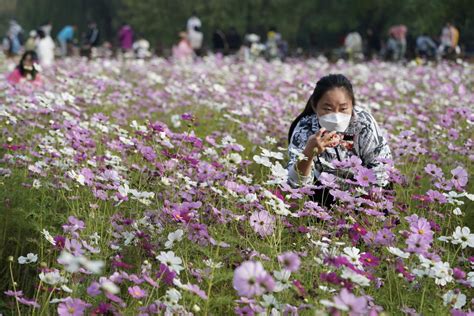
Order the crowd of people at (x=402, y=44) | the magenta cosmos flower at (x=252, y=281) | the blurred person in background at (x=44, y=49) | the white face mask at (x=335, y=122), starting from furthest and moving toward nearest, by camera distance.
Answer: the crowd of people at (x=402, y=44)
the blurred person in background at (x=44, y=49)
the white face mask at (x=335, y=122)
the magenta cosmos flower at (x=252, y=281)

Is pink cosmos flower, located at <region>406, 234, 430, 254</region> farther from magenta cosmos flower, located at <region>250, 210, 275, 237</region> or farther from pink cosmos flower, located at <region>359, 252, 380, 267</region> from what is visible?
magenta cosmos flower, located at <region>250, 210, 275, 237</region>

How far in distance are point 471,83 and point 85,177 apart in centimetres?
718

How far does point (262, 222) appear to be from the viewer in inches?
100

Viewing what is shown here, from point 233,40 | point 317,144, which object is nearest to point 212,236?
point 317,144

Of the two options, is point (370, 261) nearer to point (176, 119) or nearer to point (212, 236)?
point (212, 236)

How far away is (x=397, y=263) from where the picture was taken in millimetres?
2463

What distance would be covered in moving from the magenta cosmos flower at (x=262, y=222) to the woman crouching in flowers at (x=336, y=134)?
1.63 ft

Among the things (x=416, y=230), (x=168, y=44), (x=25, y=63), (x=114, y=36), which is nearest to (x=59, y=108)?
(x=416, y=230)

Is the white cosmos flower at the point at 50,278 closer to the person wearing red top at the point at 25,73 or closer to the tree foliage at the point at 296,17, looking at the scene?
the person wearing red top at the point at 25,73

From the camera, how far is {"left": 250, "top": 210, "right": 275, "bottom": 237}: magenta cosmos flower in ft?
8.31

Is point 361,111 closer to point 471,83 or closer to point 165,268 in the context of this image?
point 165,268

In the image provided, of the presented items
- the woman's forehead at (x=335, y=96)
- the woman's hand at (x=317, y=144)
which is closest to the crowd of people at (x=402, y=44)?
the woman's forehead at (x=335, y=96)

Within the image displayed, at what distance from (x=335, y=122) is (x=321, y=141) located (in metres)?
0.36

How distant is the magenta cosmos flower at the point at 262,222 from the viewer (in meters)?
2.53
